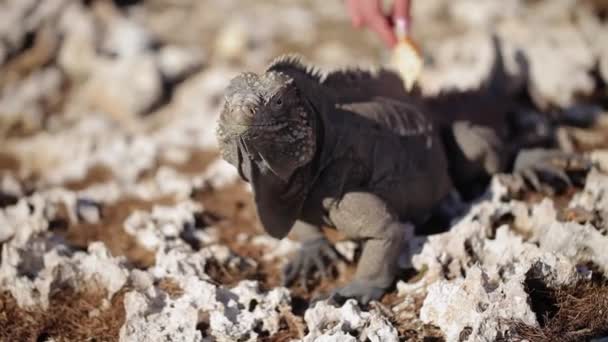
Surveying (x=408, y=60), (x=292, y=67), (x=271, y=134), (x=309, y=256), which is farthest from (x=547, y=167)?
(x=271, y=134)

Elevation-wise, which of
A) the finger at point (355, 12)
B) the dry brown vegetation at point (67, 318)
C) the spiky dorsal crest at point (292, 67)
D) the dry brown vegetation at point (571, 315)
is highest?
the finger at point (355, 12)

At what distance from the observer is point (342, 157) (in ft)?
10.2

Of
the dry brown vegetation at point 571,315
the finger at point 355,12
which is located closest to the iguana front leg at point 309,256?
the dry brown vegetation at point 571,315

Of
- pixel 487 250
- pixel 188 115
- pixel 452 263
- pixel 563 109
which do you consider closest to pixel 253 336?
pixel 452 263

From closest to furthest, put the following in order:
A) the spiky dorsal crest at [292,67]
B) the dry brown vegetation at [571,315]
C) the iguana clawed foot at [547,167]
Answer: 1. the dry brown vegetation at [571,315]
2. the spiky dorsal crest at [292,67]
3. the iguana clawed foot at [547,167]

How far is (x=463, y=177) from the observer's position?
3994 mm

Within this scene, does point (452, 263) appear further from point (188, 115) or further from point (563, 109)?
point (188, 115)

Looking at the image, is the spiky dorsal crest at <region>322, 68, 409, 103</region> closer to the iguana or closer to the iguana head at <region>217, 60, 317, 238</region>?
the iguana

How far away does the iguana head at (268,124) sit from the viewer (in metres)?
2.58

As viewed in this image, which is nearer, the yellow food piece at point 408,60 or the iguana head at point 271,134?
the iguana head at point 271,134

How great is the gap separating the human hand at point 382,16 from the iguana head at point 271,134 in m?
1.45

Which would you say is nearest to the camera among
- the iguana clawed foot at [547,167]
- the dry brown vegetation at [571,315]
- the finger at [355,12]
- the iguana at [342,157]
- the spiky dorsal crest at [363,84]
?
the dry brown vegetation at [571,315]

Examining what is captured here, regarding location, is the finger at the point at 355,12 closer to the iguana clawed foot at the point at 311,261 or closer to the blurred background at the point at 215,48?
the blurred background at the point at 215,48

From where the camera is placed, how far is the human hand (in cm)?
428
